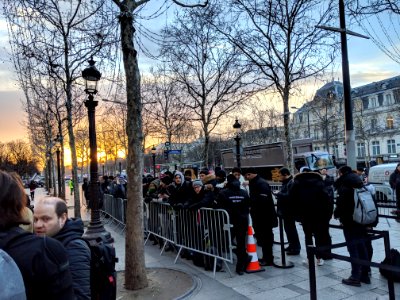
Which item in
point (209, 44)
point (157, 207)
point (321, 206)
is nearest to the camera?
point (321, 206)

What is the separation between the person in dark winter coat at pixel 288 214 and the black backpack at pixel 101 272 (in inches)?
179

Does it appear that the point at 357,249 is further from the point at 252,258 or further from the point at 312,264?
the point at 312,264

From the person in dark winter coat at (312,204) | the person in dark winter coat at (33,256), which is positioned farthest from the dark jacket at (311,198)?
the person in dark winter coat at (33,256)

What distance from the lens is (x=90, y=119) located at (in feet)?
30.1

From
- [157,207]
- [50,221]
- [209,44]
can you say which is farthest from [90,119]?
[209,44]

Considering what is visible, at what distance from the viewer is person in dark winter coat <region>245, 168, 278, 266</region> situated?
22.6 feet

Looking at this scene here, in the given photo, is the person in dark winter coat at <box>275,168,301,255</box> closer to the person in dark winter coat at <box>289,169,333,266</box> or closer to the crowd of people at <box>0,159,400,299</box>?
the crowd of people at <box>0,159,400,299</box>

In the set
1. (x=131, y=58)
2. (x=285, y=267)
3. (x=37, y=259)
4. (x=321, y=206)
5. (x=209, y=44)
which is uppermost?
(x=209, y=44)

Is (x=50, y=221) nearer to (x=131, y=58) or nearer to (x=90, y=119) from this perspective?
(x=131, y=58)

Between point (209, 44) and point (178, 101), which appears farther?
point (178, 101)

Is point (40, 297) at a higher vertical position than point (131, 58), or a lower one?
lower

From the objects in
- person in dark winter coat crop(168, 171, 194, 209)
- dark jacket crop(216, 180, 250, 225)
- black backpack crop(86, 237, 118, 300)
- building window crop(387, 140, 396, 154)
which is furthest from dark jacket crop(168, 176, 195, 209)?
building window crop(387, 140, 396, 154)

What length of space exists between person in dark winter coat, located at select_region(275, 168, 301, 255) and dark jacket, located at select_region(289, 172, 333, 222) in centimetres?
21

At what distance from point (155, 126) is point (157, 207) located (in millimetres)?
27344
